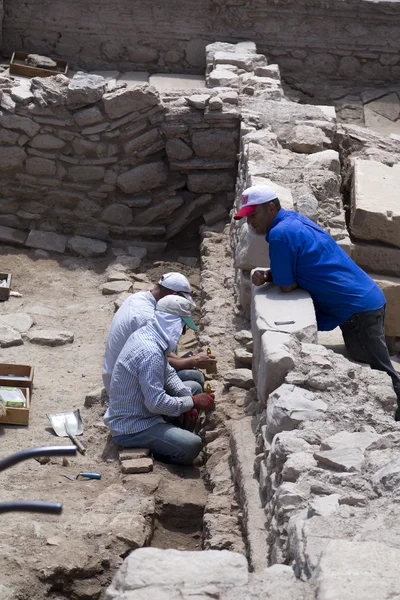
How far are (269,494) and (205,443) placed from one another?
146 centimetres

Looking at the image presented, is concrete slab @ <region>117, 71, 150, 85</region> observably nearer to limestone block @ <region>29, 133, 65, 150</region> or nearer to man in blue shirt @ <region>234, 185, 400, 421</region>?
limestone block @ <region>29, 133, 65, 150</region>

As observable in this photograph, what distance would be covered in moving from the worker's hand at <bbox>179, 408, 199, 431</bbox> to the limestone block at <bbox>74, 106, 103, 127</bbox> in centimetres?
397

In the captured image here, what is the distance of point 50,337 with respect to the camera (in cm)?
822

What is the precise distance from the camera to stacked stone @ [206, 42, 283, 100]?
10.3 m

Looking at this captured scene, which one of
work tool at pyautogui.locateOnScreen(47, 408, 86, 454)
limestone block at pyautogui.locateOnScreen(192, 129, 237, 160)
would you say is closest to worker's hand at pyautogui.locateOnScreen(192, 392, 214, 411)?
work tool at pyautogui.locateOnScreen(47, 408, 86, 454)

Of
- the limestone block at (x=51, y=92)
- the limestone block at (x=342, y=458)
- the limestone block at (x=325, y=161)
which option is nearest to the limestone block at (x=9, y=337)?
the limestone block at (x=51, y=92)

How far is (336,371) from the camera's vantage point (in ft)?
18.7

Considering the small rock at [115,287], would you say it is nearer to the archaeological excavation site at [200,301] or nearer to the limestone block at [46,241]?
the archaeological excavation site at [200,301]

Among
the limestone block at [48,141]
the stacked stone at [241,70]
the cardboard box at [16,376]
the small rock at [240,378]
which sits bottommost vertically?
the cardboard box at [16,376]

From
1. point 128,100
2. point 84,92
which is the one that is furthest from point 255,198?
point 84,92

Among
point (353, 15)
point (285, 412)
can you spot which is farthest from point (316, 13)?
point (285, 412)

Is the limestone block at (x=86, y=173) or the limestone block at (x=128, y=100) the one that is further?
the limestone block at (x=86, y=173)

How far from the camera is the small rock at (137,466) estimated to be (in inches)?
243

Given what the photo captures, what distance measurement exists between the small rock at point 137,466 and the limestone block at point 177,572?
2.30m
